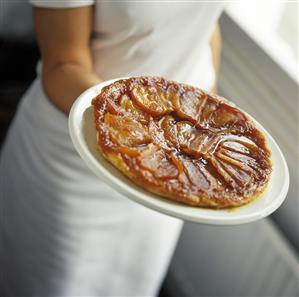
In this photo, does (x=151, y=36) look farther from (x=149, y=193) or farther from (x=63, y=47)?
(x=149, y=193)

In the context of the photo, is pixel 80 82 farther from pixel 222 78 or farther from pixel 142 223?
pixel 222 78

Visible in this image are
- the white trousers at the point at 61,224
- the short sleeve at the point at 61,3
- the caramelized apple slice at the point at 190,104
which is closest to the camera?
the caramelized apple slice at the point at 190,104

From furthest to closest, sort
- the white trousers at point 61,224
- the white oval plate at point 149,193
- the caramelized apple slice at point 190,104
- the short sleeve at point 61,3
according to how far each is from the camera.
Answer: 1. the white trousers at point 61,224
2. the short sleeve at point 61,3
3. the caramelized apple slice at point 190,104
4. the white oval plate at point 149,193

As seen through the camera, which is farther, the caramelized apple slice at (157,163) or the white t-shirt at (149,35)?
the white t-shirt at (149,35)

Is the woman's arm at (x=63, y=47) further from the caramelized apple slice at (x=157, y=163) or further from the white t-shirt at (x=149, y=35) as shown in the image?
the caramelized apple slice at (x=157, y=163)

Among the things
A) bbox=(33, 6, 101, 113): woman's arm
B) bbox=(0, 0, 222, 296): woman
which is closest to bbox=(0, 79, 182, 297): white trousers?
bbox=(0, 0, 222, 296): woman

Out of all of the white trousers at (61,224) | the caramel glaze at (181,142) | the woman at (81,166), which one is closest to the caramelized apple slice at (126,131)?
the caramel glaze at (181,142)
